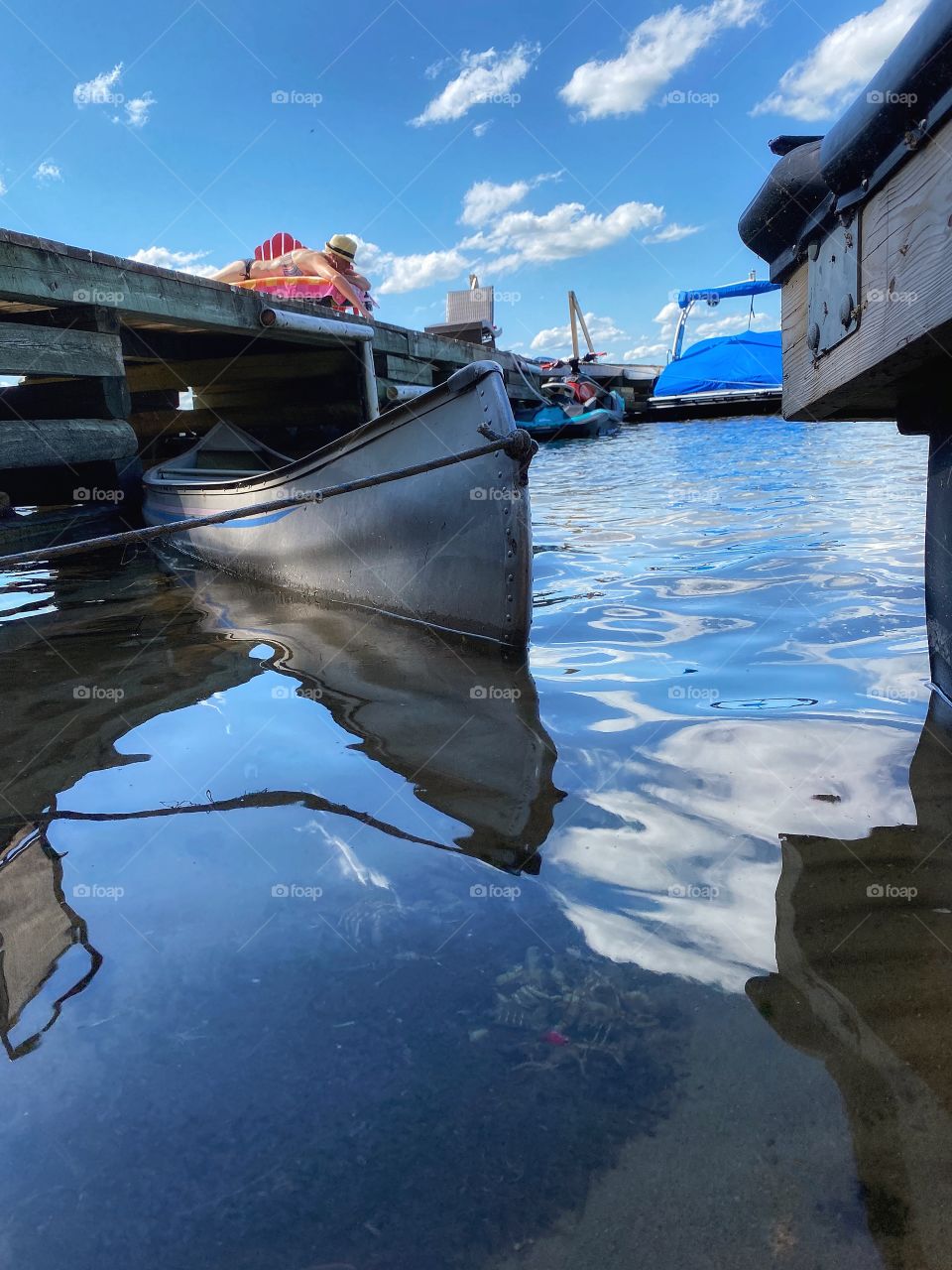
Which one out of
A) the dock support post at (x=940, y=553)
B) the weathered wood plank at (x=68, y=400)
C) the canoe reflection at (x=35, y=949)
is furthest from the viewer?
the weathered wood plank at (x=68, y=400)

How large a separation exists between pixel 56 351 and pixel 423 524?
4.56 meters

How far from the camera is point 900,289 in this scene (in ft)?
5.84

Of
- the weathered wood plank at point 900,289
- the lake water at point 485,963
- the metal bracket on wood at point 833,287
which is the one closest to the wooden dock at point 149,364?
the lake water at point 485,963

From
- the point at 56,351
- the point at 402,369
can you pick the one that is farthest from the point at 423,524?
the point at 402,369

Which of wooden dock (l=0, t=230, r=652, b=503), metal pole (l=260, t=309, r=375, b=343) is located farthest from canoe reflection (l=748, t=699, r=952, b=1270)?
metal pole (l=260, t=309, r=375, b=343)

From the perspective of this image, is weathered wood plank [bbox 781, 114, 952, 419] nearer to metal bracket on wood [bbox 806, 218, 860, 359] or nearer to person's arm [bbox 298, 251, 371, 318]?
metal bracket on wood [bbox 806, 218, 860, 359]

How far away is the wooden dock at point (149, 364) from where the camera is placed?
6.92m

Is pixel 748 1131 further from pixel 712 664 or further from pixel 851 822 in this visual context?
pixel 712 664

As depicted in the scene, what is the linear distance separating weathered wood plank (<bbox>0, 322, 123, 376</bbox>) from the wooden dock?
1 cm

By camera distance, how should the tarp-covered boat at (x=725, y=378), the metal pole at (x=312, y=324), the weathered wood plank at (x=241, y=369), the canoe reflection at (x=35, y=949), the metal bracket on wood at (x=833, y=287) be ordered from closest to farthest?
the canoe reflection at (x=35, y=949) < the metal bracket on wood at (x=833, y=287) < the metal pole at (x=312, y=324) < the weathered wood plank at (x=241, y=369) < the tarp-covered boat at (x=725, y=378)

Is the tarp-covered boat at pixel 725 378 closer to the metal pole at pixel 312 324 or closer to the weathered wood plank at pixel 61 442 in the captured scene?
the metal pole at pixel 312 324

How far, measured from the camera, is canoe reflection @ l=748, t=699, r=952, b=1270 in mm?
1271

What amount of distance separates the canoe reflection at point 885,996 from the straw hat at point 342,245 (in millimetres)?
13407

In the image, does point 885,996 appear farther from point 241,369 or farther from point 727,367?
point 727,367
